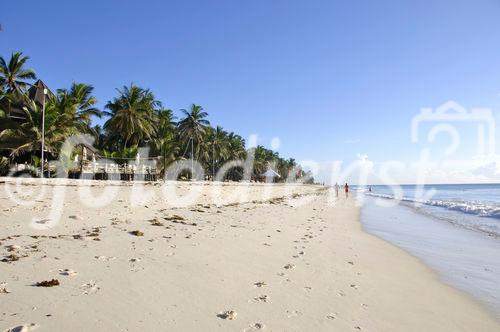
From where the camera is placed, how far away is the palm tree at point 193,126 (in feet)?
164

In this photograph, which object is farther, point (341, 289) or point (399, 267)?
point (399, 267)

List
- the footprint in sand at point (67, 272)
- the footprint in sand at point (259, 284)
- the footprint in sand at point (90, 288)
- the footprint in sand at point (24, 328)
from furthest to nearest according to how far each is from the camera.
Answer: the footprint in sand at point (259, 284) < the footprint in sand at point (67, 272) < the footprint in sand at point (90, 288) < the footprint in sand at point (24, 328)

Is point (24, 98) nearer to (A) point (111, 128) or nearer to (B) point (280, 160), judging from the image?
(A) point (111, 128)

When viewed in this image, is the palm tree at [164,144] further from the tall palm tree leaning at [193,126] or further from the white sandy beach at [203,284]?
the white sandy beach at [203,284]

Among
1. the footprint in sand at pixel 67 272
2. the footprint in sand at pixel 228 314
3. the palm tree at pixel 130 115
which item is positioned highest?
the palm tree at pixel 130 115

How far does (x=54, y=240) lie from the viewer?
6.23 metres

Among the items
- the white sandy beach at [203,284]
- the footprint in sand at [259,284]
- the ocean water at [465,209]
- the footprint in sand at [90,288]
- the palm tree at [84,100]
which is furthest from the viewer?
the palm tree at [84,100]

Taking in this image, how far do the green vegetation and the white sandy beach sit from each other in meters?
15.6

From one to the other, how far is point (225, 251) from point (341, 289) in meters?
2.40

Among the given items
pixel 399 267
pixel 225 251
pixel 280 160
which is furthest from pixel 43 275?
pixel 280 160

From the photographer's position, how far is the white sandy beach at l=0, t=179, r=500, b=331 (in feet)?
11.8

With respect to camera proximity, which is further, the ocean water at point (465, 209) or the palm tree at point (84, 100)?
the palm tree at point (84, 100)

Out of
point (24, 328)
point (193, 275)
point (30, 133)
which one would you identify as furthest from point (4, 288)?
point (30, 133)

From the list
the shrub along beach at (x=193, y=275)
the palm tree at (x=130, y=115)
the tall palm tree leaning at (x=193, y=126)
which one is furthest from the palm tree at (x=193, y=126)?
the shrub along beach at (x=193, y=275)
